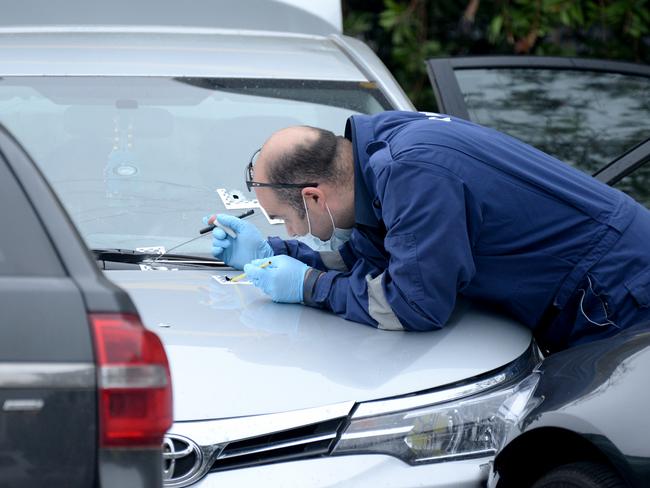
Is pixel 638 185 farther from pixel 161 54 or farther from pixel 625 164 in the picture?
pixel 161 54

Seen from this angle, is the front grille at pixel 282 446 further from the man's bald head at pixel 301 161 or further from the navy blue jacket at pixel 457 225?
the man's bald head at pixel 301 161

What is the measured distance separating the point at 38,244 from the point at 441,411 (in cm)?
122

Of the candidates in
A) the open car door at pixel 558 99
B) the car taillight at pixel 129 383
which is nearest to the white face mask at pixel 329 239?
the open car door at pixel 558 99

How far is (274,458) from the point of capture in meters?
2.85

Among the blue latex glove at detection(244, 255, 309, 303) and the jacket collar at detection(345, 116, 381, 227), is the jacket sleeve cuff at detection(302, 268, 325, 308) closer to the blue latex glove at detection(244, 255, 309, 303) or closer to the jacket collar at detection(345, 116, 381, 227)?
the blue latex glove at detection(244, 255, 309, 303)

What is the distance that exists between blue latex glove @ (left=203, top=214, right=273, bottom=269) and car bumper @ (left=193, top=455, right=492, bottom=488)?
0.96 meters

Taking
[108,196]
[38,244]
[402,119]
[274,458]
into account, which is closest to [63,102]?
[108,196]

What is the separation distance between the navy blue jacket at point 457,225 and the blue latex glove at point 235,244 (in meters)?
0.25

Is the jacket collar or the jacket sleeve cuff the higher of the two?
the jacket collar

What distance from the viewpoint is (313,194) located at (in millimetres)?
3582

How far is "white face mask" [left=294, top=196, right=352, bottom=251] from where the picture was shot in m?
3.71

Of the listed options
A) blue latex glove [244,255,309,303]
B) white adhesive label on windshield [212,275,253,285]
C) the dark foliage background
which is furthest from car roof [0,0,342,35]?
the dark foliage background

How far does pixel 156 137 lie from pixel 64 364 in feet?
6.65

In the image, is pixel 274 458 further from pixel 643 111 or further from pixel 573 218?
pixel 643 111
